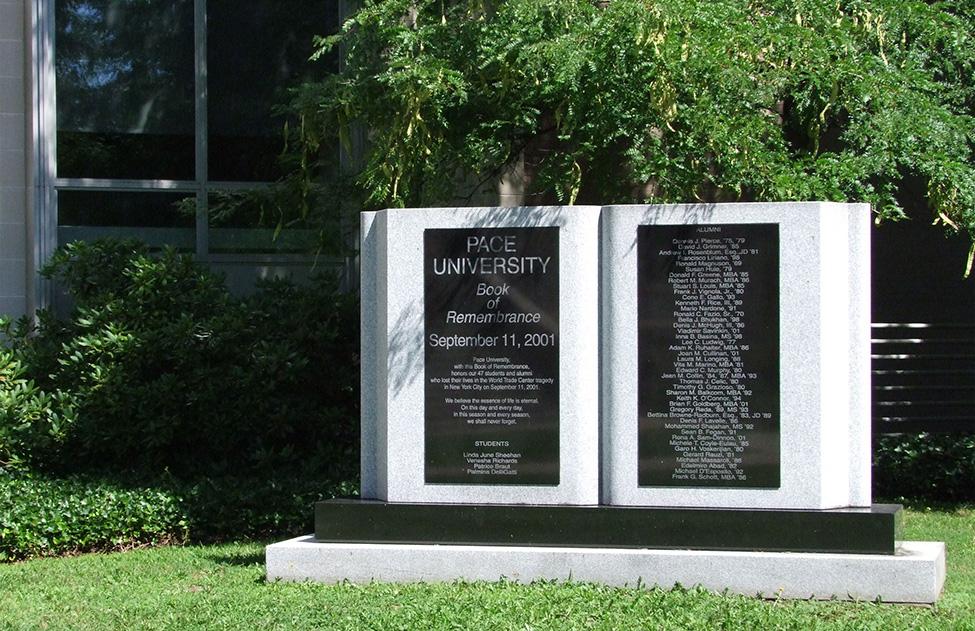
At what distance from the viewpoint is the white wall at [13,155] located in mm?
12406

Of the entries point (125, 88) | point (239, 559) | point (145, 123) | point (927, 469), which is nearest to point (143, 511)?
point (239, 559)

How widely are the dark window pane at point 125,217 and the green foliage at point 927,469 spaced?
23.4ft

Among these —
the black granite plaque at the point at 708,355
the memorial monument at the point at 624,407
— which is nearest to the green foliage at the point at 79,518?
the memorial monument at the point at 624,407

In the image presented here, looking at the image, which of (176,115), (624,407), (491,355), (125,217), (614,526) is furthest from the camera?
(176,115)

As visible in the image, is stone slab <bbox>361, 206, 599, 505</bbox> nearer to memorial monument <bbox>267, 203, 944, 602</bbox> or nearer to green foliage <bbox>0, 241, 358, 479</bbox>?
memorial monument <bbox>267, 203, 944, 602</bbox>

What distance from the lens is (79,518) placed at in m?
9.98

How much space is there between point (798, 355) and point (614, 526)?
1551 mm

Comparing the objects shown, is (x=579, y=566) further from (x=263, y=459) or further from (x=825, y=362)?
A: (x=263, y=459)

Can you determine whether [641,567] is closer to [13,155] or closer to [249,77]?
[249,77]

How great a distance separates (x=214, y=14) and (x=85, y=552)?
5.58m

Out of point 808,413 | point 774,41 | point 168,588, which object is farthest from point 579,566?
point 774,41

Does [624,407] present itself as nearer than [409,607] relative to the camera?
No

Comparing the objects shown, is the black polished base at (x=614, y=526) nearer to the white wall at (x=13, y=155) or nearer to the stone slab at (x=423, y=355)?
the stone slab at (x=423, y=355)

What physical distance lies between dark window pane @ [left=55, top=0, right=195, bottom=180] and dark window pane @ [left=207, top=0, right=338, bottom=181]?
0.82ft
